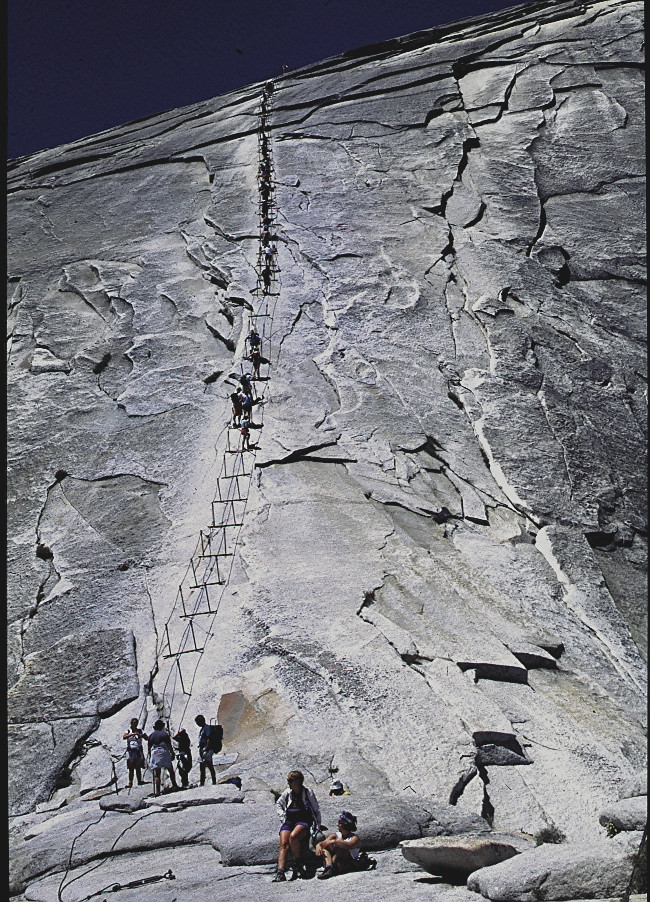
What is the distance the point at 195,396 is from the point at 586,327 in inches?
403

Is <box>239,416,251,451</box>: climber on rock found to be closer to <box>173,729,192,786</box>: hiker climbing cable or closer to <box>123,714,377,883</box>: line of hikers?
<box>173,729,192,786</box>: hiker climbing cable

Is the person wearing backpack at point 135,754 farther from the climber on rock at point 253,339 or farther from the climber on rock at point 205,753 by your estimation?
the climber on rock at point 253,339

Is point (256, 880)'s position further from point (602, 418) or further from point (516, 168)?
point (516, 168)

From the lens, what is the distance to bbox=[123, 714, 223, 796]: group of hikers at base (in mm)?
13742

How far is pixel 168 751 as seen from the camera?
13.9 m

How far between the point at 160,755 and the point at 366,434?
10.2 meters

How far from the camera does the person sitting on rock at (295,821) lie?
10578 mm

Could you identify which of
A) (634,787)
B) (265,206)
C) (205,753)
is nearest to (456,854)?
(634,787)

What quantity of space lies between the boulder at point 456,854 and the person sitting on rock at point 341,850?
569mm

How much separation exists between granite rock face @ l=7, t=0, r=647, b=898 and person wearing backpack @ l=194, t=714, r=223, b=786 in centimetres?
63

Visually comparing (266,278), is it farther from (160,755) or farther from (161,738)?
(160,755)

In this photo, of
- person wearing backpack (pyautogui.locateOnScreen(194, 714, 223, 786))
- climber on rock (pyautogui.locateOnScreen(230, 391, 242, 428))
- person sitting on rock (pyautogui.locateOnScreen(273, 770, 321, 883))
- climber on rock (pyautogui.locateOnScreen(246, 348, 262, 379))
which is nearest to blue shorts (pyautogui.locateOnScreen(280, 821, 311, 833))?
person sitting on rock (pyautogui.locateOnScreen(273, 770, 321, 883))

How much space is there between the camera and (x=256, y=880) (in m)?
10.6

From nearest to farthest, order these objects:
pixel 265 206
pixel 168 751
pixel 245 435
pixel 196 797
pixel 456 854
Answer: pixel 456 854
pixel 196 797
pixel 168 751
pixel 245 435
pixel 265 206
